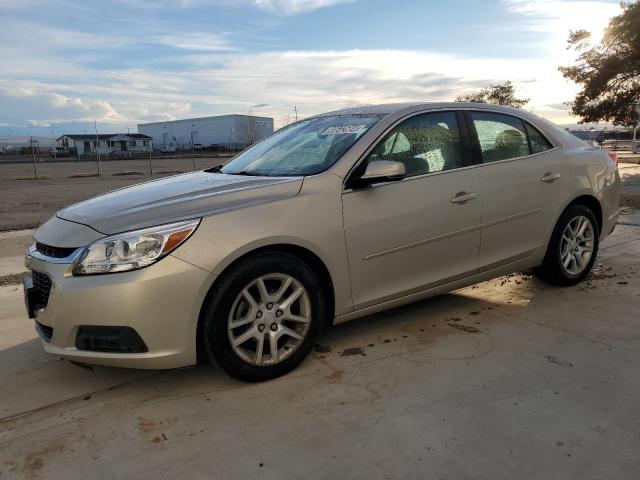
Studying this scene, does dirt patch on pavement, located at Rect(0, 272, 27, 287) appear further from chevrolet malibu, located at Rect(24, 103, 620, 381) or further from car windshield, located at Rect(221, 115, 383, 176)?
car windshield, located at Rect(221, 115, 383, 176)

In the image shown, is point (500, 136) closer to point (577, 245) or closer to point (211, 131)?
point (577, 245)

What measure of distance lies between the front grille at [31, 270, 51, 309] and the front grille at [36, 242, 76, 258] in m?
0.11

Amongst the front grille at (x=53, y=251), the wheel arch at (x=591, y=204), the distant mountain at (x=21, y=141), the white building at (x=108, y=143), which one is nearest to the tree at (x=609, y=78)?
the wheel arch at (x=591, y=204)

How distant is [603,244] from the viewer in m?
6.41

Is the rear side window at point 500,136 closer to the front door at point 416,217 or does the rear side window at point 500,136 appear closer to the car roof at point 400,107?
the car roof at point 400,107

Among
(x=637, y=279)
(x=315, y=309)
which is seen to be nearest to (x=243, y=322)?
(x=315, y=309)

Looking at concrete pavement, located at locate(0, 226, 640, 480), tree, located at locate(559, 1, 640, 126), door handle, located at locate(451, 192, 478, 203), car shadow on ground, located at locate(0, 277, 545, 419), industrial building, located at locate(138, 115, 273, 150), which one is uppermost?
industrial building, located at locate(138, 115, 273, 150)

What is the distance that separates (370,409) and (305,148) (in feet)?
6.09

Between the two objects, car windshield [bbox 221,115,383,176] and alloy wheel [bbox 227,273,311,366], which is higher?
car windshield [bbox 221,115,383,176]

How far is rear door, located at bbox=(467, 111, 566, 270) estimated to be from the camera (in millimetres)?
3932

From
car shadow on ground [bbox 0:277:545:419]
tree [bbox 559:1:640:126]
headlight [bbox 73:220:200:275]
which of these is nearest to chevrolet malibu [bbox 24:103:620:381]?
headlight [bbox 73:220:200:275]

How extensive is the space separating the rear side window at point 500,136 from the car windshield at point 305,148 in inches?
34.5

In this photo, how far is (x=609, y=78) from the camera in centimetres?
2083

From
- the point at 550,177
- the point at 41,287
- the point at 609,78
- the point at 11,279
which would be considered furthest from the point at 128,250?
the point at 609,78
